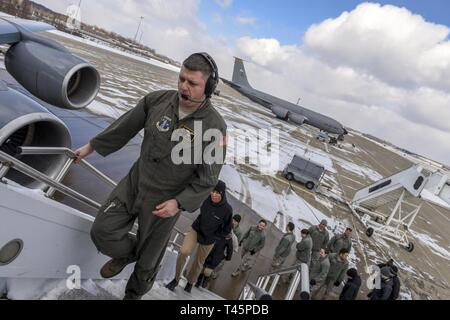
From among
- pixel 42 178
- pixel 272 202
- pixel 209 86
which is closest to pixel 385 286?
pixel 209 86

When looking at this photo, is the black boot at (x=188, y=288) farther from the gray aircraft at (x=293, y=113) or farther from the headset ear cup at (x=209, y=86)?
the gray aircraft at (x=293, y=113)

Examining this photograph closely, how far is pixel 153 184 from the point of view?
3.36m

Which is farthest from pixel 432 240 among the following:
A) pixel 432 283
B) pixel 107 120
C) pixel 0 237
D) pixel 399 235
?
pixel 0 237

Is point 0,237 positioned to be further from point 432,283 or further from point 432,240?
point 432,240

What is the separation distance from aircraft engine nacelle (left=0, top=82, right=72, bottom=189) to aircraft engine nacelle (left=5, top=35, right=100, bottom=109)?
23.7 inches

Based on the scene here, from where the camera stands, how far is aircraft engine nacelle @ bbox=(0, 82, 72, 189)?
470cm

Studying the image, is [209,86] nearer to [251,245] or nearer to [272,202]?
[251,245]

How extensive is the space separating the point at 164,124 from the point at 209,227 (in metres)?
2.84

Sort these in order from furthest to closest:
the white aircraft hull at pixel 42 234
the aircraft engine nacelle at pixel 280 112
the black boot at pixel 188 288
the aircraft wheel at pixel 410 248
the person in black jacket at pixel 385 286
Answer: the aircraft engine nacelle at pixel 280 112, the aircraft wheel at pixel 410 248, the person in black jacket at pixel 385 286, the black boot at pixel 188 288, the white aircraft hull at pixel 42 234

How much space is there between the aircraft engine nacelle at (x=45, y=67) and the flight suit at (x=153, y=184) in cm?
284

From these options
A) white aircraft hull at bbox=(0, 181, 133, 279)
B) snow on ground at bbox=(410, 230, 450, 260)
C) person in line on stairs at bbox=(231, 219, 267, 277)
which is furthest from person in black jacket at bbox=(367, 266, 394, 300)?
snow on ground at bbox=(410, 230, 450, 260)

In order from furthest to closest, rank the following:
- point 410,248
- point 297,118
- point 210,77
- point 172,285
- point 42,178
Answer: point 297,118, point 410,248, point 172,285, point 210,77, point 42,178

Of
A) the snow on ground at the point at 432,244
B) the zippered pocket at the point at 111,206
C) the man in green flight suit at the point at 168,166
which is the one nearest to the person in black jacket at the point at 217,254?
the man in green flight suit at the point at 168,166

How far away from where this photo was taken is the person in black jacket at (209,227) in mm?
5773
